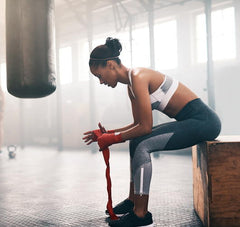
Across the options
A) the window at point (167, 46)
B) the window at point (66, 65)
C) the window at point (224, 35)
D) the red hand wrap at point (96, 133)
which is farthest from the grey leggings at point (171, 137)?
the window at point (66, 65)

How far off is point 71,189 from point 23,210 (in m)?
0.85

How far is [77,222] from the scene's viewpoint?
1.95 metres

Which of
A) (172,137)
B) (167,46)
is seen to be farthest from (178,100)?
(167,46)

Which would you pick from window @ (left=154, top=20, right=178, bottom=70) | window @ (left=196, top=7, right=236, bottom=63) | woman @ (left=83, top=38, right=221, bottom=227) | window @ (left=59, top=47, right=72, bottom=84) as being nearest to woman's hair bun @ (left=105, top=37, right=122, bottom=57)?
woman @ (left=83, top=38, right=221, bottom=227)

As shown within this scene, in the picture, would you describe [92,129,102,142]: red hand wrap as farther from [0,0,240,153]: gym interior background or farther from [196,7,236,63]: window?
[196,7,236,63]: window

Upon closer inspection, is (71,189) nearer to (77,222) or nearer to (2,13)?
(77,222)

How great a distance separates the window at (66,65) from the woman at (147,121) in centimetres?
1056

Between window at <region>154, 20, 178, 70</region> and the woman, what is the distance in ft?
24.9

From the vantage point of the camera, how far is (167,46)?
9211 mm

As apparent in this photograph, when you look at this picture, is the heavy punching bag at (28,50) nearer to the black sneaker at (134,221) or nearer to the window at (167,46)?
the black sneaker at (134,221)

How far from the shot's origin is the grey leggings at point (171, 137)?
1.68 meters

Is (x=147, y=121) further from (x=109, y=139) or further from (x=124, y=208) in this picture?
(x=124, y=208)

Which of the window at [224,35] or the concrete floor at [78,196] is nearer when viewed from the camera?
the concrete floor at [78,196]

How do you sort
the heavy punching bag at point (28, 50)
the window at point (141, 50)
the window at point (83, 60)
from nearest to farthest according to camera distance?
the heavy punching bag at point (28, 50) → the window at point (141, 50) → the window at point (83, 60)
